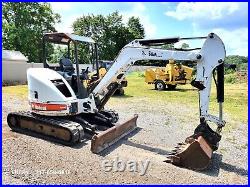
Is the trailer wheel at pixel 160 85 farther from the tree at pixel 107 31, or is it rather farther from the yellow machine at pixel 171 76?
the tree at pixel 107 31

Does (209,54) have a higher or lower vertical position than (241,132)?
higher

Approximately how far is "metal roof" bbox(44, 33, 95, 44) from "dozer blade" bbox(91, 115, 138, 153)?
2421 mm

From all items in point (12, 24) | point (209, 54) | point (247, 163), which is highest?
point (12, 24)

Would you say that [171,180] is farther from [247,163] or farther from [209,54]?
[209,54]

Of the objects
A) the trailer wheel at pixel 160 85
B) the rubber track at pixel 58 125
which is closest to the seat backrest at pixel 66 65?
the rubber track at pixel 58 125

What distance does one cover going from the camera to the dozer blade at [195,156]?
6.01 m

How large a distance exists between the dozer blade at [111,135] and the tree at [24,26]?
30.9 m

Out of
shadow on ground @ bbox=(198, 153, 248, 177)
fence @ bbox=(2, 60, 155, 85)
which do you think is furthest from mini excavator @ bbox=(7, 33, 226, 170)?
fence @ bbox=(2, 60, 155, 85)

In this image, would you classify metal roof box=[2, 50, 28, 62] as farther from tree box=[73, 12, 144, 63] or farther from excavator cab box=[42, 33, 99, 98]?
tree box=[73, 12, 144, 63]

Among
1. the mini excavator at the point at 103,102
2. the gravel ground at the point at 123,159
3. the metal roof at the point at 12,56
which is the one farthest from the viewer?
the metal roof at the point at 12,56

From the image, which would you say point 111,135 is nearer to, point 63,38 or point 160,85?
point 63,38

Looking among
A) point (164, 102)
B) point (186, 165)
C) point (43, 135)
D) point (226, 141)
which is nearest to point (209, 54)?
point (186, 165)

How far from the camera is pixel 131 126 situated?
29.1 ft

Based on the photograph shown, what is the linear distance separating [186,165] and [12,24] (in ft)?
120
